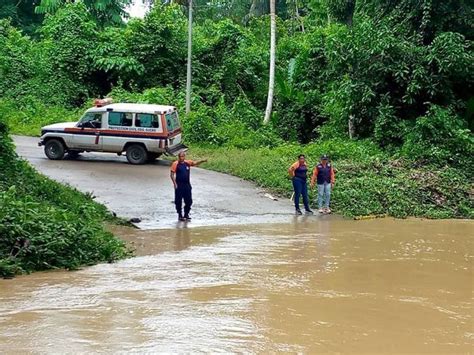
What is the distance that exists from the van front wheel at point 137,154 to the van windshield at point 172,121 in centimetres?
110

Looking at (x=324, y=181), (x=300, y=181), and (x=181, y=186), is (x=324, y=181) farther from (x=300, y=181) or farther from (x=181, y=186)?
(x=181, y=186)

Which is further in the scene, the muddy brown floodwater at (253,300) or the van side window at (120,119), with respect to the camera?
the van side window at (120,119)

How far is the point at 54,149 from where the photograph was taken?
22.6m

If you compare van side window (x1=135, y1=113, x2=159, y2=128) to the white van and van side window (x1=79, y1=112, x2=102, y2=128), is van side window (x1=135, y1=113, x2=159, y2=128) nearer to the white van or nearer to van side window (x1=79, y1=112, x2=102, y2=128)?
the white van

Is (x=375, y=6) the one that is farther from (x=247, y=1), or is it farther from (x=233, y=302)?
(x=247, y=1)

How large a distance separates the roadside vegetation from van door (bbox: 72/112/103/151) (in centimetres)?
371

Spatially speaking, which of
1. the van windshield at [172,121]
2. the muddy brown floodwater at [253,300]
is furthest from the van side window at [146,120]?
the muddy brown floodwater at [253,300]

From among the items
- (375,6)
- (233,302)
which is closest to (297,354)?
(233,302)

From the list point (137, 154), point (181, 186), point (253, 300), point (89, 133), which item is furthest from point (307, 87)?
point (253, 300)

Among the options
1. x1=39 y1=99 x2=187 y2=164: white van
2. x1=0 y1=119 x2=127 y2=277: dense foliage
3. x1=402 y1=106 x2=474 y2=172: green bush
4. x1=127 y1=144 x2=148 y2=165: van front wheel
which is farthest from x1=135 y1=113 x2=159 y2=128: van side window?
x1=0 y1=119 x2=127 y2=277: dense foliage

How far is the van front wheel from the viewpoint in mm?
22250

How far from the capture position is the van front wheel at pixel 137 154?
2225 cm

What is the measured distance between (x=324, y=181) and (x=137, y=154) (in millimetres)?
7256

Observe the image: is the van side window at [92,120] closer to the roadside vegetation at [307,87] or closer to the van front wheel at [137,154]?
the van front wheel at [137,154]
